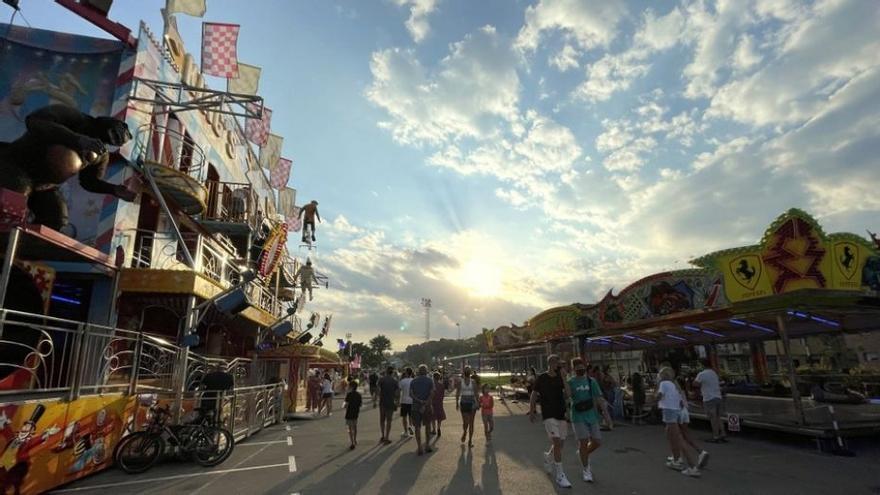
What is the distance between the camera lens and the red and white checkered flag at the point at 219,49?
13398 millimetres

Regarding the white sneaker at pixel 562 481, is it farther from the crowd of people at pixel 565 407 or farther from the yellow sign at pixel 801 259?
the yellow sign at pixel 801 259

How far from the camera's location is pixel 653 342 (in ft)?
74.2

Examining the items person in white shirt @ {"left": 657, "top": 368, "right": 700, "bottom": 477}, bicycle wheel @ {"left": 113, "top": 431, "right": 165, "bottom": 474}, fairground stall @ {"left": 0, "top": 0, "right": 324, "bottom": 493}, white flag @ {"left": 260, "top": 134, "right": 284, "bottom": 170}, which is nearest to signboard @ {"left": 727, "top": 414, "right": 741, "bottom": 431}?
person in white shirt @ {"left": 657, "top": 368, "right": 700, "bottom": 477}

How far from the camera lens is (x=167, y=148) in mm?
12562

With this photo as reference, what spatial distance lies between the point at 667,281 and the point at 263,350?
14807 millimetres

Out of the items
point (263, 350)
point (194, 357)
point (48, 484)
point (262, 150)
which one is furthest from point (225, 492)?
point (262, 150)

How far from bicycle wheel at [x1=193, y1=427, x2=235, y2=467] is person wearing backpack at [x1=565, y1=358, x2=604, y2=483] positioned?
258 inches

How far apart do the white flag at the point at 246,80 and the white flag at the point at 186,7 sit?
3.40 metres

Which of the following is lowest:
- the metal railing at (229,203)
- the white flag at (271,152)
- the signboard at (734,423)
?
the signboard at (734,423)

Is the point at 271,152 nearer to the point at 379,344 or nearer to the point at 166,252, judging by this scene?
the point at 166,252

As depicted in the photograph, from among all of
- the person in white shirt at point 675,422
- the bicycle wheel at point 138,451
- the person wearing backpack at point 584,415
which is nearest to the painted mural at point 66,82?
the bicycle wheel at point 138,451

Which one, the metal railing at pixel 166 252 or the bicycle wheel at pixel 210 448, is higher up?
the metal railing at pixel 166 252

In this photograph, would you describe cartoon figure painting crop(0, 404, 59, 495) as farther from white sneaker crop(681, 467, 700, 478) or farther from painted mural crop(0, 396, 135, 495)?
white sneaker crop(681, 467, 700, 478)

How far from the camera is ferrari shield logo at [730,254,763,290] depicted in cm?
1027
